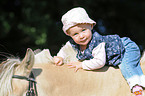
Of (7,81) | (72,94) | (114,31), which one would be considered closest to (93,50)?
(72,94)

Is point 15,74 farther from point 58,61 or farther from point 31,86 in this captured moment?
point 58,61

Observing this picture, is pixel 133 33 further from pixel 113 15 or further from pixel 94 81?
pixel 94 81

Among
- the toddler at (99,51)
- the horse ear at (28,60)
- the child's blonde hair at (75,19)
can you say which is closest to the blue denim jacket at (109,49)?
the toddler at (99,51)

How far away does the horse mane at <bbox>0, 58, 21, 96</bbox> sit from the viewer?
0.97m

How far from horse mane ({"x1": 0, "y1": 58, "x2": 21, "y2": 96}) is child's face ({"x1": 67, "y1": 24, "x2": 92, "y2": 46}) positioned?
0.42 meters

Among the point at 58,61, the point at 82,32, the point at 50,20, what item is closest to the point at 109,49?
the point at 82,32

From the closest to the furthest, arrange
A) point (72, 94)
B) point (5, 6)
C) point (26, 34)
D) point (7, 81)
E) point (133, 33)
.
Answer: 1. point (7, 81)
2. point (72, 94)
3. point (26, 34)
4. point (5, 6)
5. point (133, 33)

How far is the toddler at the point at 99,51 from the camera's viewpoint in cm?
118

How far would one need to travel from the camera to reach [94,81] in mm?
1229

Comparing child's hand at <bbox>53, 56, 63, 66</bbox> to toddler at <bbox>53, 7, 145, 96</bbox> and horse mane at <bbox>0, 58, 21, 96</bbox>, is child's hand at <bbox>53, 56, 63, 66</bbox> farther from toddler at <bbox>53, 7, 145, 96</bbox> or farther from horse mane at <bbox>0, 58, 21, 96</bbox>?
horse mane at <bbox>0, 58, 21, 96</bbox>

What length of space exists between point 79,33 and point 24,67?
1.36 ft

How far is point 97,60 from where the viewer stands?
118 cm

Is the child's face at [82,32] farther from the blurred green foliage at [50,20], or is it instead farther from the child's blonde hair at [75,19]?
the blurred green foliage at [50,20]

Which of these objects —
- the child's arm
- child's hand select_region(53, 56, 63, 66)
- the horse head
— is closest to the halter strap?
the horse head
